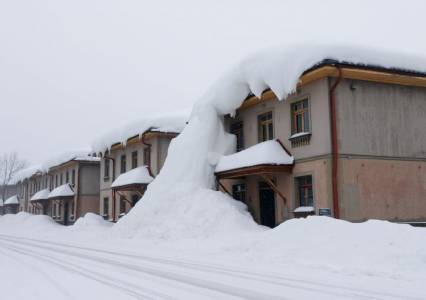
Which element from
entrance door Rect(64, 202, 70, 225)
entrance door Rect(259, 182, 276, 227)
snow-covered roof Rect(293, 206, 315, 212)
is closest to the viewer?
snow-covered roof Rect(293, 206, 315, 212)

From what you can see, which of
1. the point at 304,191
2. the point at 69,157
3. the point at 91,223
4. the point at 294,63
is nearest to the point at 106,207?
the point at 91,223

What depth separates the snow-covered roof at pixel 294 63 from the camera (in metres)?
16.9

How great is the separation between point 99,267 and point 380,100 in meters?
12.5

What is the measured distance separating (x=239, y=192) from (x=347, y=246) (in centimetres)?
1170

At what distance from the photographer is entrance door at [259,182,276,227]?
20.9 metres

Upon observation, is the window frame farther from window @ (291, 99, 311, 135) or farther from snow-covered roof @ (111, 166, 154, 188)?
snow-covered roof @ (111, 166, 154, 188)

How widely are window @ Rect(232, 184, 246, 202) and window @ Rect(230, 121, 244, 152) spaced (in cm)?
184

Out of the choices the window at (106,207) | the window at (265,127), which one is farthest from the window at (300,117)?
the window at (106,207)

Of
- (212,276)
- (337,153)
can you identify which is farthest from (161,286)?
(337,153)

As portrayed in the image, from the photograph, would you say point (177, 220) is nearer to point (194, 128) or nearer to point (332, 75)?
point (194, 128)

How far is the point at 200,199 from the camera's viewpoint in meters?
20.4

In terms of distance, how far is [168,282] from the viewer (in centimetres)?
902

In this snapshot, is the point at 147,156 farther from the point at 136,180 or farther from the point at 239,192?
the point at 239,192

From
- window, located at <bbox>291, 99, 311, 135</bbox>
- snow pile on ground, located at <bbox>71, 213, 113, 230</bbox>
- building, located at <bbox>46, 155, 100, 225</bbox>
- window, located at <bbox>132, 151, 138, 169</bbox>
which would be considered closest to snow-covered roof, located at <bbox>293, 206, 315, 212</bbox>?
window, located at <bbox>291, 99, 311, 135</bbox>
